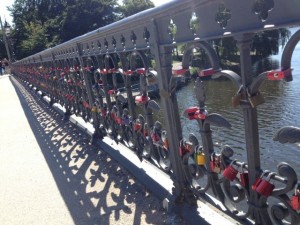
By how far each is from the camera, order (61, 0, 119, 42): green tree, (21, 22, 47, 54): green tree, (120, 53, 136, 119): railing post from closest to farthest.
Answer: (120, 53, 136, 119): railing post, (21, 22, 47, 54): green tree, (61, 0, 119, 42): green tree

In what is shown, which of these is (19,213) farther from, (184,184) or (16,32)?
(16,32)

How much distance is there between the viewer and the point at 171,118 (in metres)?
2.74

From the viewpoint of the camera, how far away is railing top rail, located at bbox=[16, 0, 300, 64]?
154 cm

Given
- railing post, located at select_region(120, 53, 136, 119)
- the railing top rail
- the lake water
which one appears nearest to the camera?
the railing top rail

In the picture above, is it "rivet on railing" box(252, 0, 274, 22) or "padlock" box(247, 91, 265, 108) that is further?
"padlock" box(247, 91, 265, 108)

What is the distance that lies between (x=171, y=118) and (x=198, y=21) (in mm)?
923

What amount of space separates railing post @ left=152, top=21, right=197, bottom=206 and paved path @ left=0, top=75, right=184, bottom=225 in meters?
0.22

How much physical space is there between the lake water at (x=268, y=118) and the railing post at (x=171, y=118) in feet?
40.0

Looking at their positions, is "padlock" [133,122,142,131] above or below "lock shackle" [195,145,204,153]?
below

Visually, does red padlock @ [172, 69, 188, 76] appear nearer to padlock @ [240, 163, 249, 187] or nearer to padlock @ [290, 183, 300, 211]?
padlock @ [240, 163, 249, 187]

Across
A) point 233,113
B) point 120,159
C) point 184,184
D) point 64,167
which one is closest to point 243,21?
point 184,184

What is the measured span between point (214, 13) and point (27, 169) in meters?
3.59

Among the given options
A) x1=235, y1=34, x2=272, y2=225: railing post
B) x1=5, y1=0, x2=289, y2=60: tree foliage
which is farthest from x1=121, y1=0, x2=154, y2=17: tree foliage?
x1=235, y1=34, x2=272, y2=225: railing post

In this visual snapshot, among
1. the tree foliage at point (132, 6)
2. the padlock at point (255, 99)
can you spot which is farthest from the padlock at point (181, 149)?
the tree foliage at point (132, 6)
